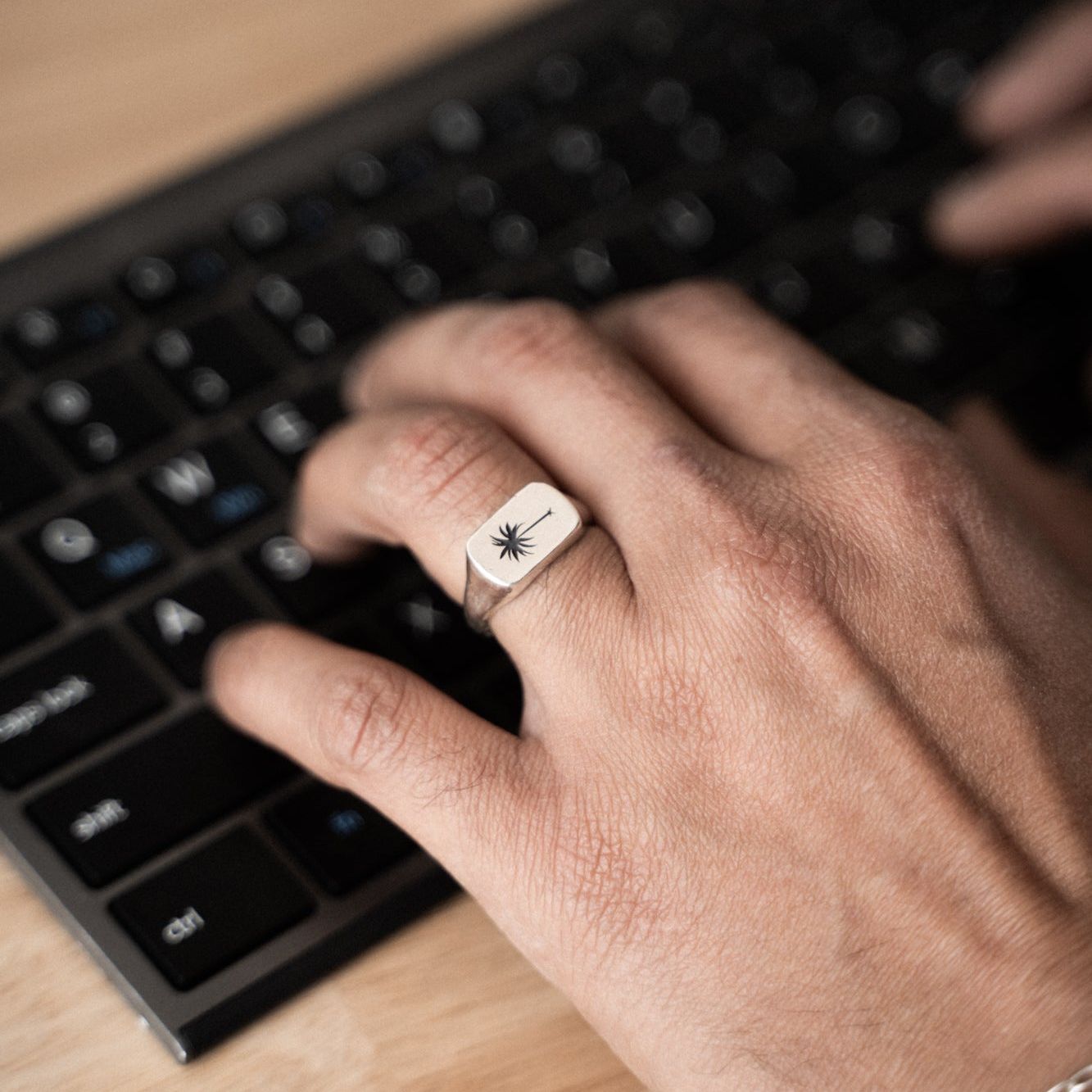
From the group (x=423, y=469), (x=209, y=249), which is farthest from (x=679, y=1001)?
(x=209, y=249)

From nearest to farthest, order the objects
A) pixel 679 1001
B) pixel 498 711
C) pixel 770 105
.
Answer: pixel 679 1001, pixel 498 711, pixel 770 105

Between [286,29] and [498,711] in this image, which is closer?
[498,711]

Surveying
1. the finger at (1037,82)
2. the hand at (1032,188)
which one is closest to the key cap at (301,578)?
the hand at (1032,188)

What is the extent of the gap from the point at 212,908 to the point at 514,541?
19 cm

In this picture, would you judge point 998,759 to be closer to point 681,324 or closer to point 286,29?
point 681,324

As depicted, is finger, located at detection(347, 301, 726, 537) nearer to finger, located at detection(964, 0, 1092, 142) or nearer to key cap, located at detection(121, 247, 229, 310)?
key cap, located at detection(121, 247, 229, 310)

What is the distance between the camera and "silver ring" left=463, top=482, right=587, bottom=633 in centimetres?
50

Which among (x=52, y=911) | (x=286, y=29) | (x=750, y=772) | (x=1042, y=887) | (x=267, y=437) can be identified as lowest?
(x=1042, y=887)

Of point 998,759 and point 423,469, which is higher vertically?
point 423,469

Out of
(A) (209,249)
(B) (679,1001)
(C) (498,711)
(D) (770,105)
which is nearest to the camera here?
(B) (679,1001)

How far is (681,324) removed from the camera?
0.61m

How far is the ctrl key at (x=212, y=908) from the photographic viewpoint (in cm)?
48

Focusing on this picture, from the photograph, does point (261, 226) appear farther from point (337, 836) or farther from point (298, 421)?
point (337, 836)

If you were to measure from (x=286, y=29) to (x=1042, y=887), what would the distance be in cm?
66
